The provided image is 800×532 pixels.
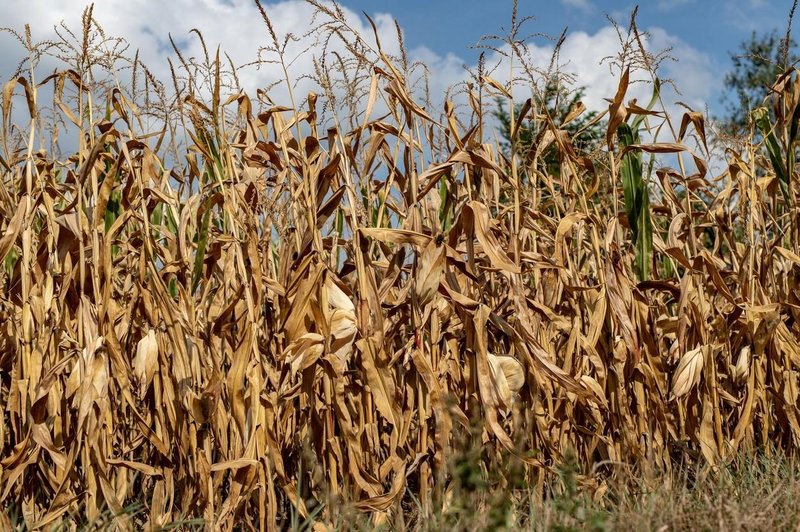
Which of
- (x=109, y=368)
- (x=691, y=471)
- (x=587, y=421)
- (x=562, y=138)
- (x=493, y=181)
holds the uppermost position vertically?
(x=562, y=138)

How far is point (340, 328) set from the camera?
231 cm

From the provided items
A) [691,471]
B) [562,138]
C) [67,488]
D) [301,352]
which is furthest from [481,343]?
[67,488]

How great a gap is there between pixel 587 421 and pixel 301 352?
1.07m

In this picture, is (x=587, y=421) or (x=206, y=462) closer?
(x=206, y=462)

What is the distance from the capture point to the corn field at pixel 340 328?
232cm

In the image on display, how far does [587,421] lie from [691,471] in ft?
1.35

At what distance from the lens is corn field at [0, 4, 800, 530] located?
232 centimetres

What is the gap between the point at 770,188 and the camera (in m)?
2.96

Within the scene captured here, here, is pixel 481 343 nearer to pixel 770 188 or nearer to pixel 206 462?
pixel 206 462

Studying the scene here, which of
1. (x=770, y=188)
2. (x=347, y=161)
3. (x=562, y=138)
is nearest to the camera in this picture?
(x=347, y=161)

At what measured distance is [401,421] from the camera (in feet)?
7.93

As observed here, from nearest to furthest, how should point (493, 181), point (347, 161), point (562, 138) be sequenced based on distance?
point (347, 161) → point (493, 181) → point (562, 138)

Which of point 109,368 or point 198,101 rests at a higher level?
point 198,101

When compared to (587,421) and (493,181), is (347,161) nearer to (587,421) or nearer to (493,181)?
(493,181)
